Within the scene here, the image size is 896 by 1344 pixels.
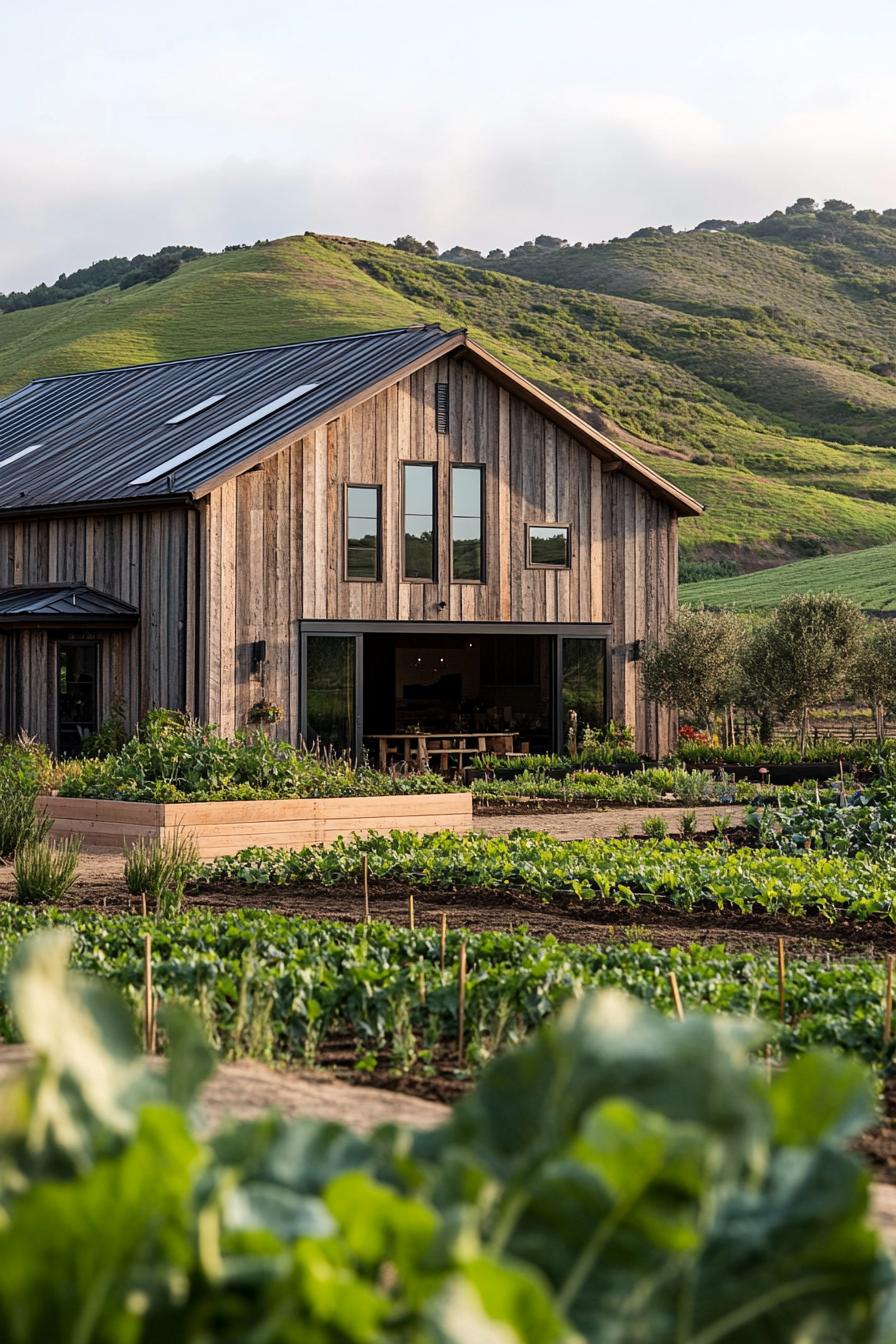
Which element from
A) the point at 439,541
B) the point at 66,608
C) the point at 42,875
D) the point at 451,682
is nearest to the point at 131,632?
the point at 66,608

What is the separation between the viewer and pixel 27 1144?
6.31ft

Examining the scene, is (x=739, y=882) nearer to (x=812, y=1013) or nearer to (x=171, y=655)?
(x=812, y=1013)

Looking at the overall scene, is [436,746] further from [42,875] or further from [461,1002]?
[461,1002]

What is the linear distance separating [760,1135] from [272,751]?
1630cm

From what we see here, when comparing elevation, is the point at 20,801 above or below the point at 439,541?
below

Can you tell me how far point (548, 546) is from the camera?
92.5 ft

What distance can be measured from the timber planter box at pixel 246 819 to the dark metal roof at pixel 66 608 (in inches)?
Result: 290

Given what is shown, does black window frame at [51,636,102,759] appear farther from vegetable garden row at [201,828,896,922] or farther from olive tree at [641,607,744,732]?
vegetable garden row at [201,828,896,922]

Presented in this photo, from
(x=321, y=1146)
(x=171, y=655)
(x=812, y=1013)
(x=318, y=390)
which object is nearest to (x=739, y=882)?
(x=812, y=1013)

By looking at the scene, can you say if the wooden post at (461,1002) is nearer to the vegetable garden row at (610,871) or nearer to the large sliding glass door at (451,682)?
the vegetable garden row at (610,871)

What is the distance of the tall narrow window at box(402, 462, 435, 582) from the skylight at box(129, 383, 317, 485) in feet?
7.25

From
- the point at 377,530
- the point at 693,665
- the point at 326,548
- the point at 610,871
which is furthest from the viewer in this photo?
the point at 693,665

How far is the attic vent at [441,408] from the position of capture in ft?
88.6

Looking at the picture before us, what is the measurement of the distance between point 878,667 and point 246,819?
18076mm
